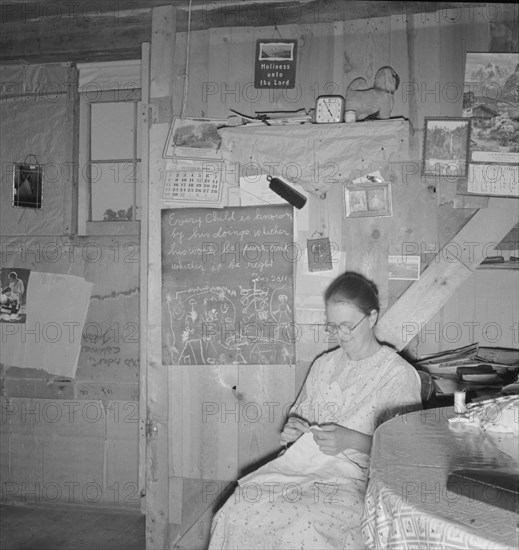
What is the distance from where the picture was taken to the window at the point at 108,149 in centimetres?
388

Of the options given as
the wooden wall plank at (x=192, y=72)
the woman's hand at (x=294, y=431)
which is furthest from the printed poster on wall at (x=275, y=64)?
the woman's hand at (x=294, y=431)

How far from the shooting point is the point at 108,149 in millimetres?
3918

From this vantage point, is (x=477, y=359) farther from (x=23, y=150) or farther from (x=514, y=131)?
(x=23, y=150)

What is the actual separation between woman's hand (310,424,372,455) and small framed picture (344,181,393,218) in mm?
1119

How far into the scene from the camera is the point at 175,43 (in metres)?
3.25

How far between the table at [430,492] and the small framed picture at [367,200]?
51.6 inches

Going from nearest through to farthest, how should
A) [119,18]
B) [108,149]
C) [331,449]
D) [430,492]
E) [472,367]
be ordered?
[430,492], [331,449], [472,367], [119,18], [108,149]

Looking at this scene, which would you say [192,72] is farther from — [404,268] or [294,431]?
[294,431]

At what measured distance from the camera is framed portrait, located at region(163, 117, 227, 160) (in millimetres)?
3189

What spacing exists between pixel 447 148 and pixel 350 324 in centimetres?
101

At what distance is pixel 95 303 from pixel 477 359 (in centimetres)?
214

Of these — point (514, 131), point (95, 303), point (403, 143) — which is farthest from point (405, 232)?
point (95, 303)

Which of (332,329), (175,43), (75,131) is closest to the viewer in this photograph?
(332,329)

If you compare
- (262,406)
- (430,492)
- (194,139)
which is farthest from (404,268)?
(430,492)
